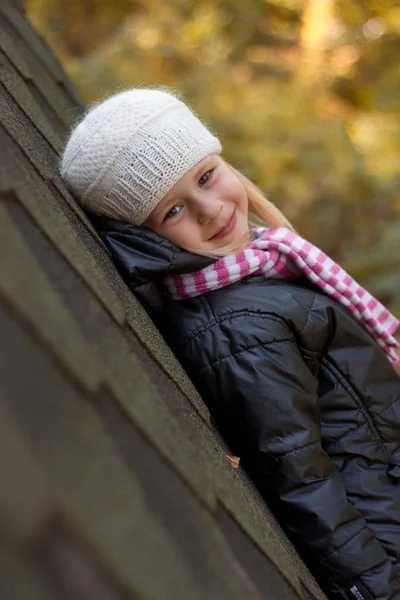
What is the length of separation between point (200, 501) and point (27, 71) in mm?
1969

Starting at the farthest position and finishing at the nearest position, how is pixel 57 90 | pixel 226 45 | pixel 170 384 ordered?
pixel 226 45, pixel 57 90, pixel 170 384

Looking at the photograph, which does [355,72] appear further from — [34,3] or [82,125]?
[82,125]

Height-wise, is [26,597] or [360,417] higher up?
[26,597]

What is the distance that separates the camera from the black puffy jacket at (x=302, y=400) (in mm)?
1552

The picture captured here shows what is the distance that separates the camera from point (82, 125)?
1877 millimetres

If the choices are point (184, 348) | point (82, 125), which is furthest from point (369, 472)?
point (82, 125)

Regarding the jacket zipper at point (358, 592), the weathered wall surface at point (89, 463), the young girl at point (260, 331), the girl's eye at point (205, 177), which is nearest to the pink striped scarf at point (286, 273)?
the young girl at point (260, 331)

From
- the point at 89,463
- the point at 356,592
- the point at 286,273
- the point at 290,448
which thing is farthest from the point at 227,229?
the point at 89,463

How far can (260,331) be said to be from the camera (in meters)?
1.67

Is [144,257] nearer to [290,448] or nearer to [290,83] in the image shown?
[290,448]

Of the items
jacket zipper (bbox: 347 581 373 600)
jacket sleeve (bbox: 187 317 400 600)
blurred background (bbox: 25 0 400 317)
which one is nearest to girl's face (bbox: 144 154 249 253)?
jacket sleeve (bbox: 187 317 400 600)

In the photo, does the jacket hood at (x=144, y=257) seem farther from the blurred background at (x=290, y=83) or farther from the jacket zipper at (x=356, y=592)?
the blurred background at (x=290, y=83)

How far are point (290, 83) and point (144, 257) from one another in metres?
7.54

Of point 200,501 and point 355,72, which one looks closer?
point 200,501
